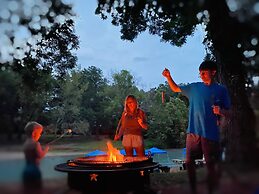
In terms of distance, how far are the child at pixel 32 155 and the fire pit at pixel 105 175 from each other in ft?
1.48

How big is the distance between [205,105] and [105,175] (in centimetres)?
131

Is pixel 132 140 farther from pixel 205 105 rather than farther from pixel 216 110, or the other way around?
pixel 216 110

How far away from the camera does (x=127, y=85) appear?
453 cm

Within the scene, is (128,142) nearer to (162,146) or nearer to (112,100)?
(162,146)

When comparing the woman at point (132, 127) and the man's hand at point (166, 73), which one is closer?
the man's hand at point (166, 73)

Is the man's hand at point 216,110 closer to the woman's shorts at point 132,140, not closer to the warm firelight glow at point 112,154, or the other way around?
the warm firelight glow at point 112,154

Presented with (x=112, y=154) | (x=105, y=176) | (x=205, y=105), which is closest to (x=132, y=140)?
(x=112, y=154)

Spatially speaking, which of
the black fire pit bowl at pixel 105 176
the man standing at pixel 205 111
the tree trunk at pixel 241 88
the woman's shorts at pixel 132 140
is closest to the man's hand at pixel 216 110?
the man standing at pixel 205 111

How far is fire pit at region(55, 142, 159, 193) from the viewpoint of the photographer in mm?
3666

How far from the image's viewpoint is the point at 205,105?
352cm

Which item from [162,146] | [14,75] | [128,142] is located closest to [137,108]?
[128,142]

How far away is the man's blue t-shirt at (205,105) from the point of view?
3344 mm

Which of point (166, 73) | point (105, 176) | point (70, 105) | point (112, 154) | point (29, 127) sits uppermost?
point (166, 73)

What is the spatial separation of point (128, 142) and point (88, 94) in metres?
1.67
